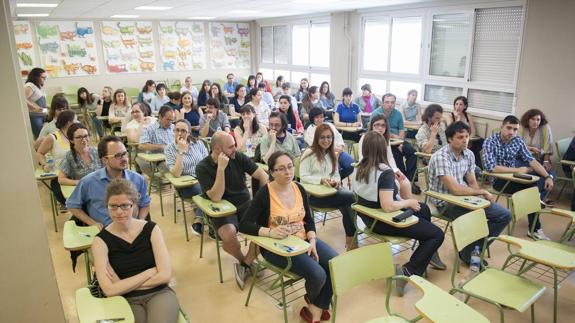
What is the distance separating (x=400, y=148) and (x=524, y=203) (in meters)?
2.55

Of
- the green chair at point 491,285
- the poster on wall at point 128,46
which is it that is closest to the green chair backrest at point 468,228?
the green chair at point 491,285

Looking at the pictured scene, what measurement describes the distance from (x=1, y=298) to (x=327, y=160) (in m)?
2.68

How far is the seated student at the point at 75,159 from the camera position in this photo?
12.0 ft

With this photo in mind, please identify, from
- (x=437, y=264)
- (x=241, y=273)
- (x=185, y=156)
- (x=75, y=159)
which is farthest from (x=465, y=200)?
(x=75, y=159)

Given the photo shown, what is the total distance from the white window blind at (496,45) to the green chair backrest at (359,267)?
4994 millimetres

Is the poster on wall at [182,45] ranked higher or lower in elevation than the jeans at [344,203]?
higher

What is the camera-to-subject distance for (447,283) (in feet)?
11.0

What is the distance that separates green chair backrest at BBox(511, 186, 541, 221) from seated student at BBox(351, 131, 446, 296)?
57cm

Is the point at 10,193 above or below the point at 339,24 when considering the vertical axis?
below

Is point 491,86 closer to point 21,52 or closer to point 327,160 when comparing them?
point 327,160

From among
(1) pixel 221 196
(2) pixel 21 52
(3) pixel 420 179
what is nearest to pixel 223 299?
(1) pixel 221 196

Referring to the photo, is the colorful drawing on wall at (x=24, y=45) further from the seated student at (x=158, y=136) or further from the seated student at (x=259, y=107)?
the seated student at (x=158, y=136)

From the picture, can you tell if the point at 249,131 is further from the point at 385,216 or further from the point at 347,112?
the point at 385,216

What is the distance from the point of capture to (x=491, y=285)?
254 cm
